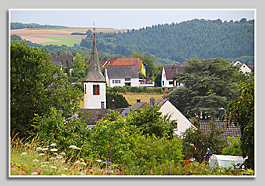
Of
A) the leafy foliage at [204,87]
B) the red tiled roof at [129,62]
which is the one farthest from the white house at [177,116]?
the red tiled roof at [129,62]

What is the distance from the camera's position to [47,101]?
10.3m

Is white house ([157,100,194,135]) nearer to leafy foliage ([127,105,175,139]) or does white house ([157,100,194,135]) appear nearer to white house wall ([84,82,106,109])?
leafy foliage ([127,105,175,139])

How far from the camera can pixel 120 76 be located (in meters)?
60.8

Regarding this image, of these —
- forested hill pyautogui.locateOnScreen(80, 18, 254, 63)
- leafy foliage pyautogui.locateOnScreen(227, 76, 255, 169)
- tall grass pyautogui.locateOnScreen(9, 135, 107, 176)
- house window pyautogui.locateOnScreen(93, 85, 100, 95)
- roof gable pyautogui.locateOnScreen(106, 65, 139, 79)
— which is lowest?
tall grass pyautogui.locateOnScreen(9, 135, 107, 176)

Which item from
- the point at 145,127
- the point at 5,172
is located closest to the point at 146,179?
the point at 5,172

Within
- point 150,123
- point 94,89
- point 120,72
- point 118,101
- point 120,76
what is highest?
point 120,72

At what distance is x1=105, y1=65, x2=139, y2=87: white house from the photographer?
60403mm

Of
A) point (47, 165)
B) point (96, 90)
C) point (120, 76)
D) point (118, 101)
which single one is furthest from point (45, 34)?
point (120, 76)

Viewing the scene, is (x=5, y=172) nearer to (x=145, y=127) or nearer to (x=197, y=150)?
(x=145, y=127)

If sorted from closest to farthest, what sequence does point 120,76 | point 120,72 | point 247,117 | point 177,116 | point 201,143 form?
1. point 247,117
2. point 201,143
3. point 177,116
4. point 120,76
5. point 120,72

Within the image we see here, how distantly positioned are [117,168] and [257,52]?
161 inches

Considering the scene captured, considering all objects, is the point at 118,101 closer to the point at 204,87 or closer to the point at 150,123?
the point at 204,87

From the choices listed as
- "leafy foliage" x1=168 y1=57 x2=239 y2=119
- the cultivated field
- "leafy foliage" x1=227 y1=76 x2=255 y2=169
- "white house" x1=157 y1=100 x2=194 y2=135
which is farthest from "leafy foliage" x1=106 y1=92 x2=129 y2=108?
"leafy foliage" x1=227 y1=76 x2=255 y2=169

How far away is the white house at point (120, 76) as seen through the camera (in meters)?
60.4
